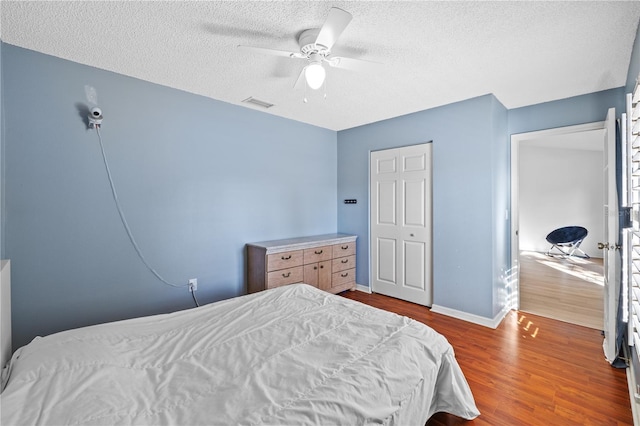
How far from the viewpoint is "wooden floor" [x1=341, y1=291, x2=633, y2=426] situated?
5.72 feet

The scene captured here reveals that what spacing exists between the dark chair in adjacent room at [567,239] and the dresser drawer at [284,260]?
20.6 feet

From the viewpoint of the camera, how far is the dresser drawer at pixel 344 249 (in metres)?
3.86

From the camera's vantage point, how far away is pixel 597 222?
249 inches

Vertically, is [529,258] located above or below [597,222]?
below

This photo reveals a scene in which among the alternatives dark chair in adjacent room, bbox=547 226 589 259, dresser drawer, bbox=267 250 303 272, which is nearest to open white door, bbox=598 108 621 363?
dresser drawer, bbox=267 250 303 272

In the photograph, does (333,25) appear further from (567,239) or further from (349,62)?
(567,239)

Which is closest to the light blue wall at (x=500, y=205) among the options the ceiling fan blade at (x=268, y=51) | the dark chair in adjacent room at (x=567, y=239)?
the ceiling fan blade at (x=268, y=51)

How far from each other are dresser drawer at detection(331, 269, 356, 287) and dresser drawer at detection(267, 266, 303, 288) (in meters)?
0.63

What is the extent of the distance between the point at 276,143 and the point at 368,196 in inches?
58.3

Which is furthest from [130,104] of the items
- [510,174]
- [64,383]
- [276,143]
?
[510,174]

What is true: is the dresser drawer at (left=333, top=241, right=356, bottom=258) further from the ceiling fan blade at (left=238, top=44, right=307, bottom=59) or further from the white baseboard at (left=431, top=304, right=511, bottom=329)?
the ceiling fan blade at (left=238, top=44, right=307, bottom=59)

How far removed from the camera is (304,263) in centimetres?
343

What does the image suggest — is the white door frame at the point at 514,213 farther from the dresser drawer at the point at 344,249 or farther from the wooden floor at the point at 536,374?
the dresser drawer at the point at 344,249

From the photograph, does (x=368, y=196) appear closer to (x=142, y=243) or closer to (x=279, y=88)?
(x=279, y=88)
